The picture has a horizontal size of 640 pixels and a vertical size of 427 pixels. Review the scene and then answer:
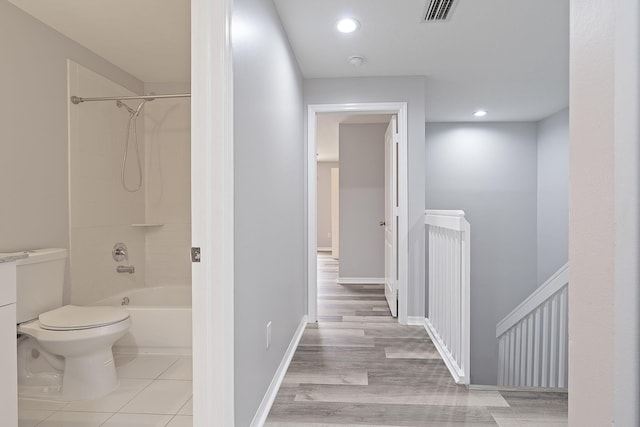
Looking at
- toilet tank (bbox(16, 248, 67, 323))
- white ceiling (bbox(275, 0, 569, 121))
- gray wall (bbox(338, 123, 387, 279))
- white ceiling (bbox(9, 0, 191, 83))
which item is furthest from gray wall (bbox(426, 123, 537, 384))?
toilet tank (bbox(16, 248, 67, 323))

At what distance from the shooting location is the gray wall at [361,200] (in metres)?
5.40

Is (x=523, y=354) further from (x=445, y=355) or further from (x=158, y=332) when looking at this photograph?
(x=158, y=332)

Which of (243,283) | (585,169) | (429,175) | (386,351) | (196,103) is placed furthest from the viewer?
(429,175)

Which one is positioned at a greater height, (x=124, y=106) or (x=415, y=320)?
(x=124, y=106)

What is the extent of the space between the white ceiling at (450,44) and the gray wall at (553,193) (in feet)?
2.68

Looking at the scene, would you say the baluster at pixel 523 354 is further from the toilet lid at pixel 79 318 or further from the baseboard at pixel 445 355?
the toilet lid at pixel 79 318

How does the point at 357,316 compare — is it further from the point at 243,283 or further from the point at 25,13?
the point at 25,13

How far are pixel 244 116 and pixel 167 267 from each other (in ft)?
7.95

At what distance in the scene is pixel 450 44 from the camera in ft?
9.12

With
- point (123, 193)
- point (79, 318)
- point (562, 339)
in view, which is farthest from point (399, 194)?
point (79, 318)

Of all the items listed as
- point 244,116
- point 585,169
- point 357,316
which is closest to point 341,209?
point 357,316

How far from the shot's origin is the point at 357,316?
3.68 metres

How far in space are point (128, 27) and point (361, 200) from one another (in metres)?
3.67

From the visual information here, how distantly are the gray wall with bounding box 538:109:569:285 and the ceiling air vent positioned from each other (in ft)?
10.2
